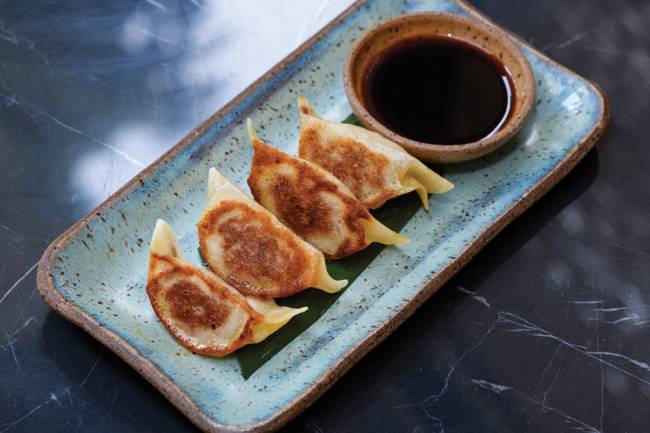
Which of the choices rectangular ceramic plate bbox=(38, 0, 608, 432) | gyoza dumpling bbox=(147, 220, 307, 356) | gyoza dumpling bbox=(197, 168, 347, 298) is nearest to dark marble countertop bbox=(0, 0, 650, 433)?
rectangular ceramic plate bbox=(38, 0, 608, 432)

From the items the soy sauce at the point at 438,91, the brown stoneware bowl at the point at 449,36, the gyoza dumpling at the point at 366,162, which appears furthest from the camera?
the soy sauce at the point at 438,91

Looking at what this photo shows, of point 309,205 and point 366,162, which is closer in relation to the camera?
point 309,205

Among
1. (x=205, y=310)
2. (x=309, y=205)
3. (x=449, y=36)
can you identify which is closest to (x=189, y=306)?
(x=205, y=310)

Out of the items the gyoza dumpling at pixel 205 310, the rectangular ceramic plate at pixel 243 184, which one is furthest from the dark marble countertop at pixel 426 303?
the gyoza dumpling at pixel 205 310

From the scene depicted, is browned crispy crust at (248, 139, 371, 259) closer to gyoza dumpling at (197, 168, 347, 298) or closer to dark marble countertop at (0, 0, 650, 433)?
gyoza dumpling at (197, 168, 347, 298)

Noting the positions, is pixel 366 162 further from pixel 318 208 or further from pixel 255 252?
pixel 255 252

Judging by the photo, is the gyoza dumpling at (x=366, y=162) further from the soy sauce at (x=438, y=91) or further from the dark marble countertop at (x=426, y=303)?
the dark marble countertop at (x=426, y=303)
